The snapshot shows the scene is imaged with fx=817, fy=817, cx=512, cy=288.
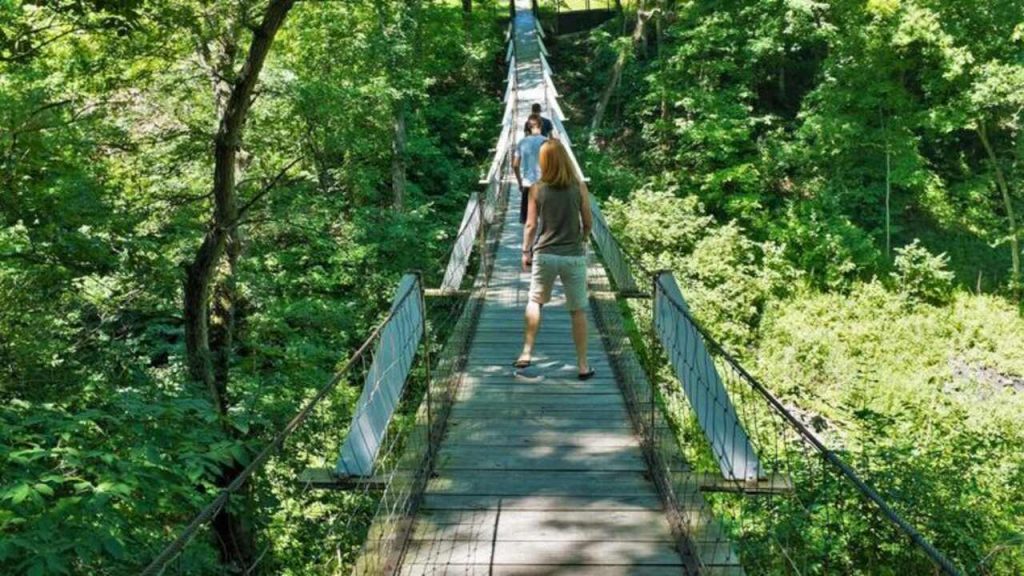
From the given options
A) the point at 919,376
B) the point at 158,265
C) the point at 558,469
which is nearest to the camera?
the point at 558,469

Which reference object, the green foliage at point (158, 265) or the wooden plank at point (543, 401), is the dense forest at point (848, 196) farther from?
the wooden plank at point (543, 401)

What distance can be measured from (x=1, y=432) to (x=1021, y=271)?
17346mm

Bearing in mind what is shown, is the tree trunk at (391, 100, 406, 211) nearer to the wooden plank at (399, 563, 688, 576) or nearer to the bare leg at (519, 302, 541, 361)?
the bare leg at (519, 302, 541, 361)

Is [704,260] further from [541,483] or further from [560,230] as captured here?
[541,483]

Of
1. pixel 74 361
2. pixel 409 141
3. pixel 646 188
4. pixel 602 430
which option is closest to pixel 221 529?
pixel 74 361

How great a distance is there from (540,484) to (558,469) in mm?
171

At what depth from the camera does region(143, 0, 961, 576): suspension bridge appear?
3.09m

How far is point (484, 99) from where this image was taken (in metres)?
21.3

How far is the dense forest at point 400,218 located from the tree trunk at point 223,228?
0.08ft

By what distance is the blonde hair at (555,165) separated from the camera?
182 inches

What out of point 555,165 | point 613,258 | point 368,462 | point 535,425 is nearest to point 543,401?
point 535,425

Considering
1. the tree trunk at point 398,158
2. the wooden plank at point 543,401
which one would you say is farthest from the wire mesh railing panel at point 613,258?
the tree trunk at point 398,158

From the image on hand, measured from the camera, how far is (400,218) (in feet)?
38.5

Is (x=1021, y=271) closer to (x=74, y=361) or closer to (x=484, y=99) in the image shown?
(x=484, y=99)
